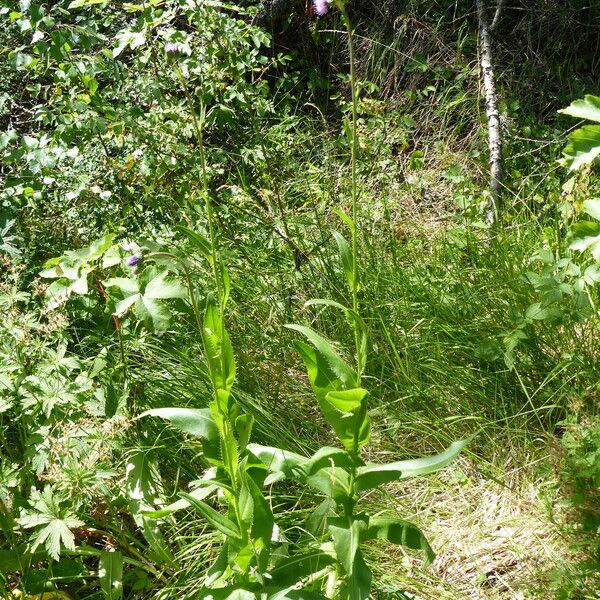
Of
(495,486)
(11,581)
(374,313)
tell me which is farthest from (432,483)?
(11,581)

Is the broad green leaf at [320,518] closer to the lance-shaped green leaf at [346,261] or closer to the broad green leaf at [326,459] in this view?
the broad green leaf at [326,459]

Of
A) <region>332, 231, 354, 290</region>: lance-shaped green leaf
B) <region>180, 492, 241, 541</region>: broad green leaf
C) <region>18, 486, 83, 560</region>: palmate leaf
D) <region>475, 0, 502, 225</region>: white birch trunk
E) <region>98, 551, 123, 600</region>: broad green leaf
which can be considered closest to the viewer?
<region>180, 492, 241, 541</region>: broad green leaf

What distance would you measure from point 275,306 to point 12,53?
3.79 ft

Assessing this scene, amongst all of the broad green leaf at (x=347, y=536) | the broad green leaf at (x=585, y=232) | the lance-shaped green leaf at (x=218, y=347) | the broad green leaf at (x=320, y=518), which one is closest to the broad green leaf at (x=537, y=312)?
the broad green leaf at (x=585, y=232)

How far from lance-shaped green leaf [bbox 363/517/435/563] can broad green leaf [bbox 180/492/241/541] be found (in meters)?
0.29

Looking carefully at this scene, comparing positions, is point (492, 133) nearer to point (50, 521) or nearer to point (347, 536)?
point (347, 536)

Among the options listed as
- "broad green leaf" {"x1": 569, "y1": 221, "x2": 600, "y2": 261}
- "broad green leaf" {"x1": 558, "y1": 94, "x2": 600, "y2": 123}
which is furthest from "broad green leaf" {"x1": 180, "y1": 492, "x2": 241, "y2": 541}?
"broad green leaf" {"x1": 558, "y1": 94, "x2": 600, "y2": 123}

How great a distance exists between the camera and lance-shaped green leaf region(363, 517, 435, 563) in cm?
186

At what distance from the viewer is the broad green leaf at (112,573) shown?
7.22ft

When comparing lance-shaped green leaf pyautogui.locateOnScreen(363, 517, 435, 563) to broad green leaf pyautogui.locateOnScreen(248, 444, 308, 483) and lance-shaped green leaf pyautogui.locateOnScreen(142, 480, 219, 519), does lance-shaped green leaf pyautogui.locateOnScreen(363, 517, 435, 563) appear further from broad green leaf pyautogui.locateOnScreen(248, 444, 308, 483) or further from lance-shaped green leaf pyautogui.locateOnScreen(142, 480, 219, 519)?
lance-shaped green leaf pyautogui.locateOnScreen(142, 480, 219, 519)

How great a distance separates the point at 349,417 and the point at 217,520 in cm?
34

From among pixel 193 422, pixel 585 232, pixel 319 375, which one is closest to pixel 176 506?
pixel 193 422

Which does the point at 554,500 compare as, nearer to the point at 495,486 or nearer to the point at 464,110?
the point at 495,486

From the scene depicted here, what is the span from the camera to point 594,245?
1844 millimetres
